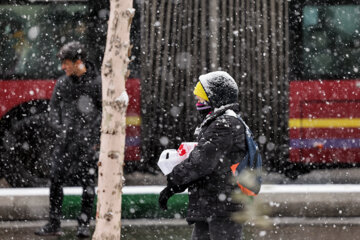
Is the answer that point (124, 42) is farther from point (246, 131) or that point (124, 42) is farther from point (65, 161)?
point (65, 161)

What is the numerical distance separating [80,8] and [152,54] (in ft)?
3.57

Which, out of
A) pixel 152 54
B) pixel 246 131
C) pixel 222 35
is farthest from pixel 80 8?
pixel 246 131

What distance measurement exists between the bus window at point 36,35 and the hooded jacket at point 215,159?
480cm

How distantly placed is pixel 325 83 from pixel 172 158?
5.08 meters

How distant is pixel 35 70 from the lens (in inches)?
320

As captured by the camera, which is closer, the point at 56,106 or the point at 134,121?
the point at 56,106

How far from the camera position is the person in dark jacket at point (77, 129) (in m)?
5.82

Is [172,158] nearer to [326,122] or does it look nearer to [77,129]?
[77,129]

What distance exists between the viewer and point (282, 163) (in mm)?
8445

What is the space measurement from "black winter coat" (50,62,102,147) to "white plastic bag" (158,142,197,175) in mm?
2225

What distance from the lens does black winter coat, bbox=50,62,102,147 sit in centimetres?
583

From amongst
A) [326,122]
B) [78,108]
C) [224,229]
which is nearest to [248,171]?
[224,229]

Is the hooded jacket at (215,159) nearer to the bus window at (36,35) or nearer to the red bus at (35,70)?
the red bus at (35,70)

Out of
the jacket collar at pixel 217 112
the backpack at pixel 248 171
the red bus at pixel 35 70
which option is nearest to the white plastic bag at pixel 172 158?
the jacket collar at pixel 217 112
